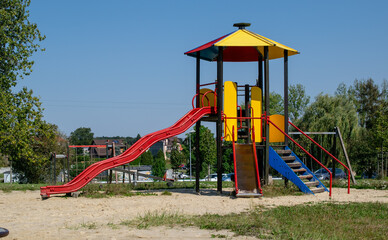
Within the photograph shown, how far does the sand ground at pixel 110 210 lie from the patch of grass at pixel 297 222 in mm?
453

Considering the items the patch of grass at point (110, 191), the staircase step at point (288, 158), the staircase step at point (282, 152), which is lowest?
the patch of grass at point (110, 191)

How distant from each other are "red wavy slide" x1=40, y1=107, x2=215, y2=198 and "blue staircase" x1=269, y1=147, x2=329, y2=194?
7.95 ft

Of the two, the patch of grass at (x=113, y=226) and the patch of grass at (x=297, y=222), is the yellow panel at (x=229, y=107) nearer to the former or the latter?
the patch of grass at (x=297, y=222)

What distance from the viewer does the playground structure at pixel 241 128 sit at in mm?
14023

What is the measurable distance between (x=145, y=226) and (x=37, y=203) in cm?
525

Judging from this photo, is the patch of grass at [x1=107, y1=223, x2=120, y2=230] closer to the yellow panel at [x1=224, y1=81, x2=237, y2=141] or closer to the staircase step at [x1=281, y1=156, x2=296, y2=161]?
the yellow panel at [x1=224, y1=81, x2=237, y2=141]

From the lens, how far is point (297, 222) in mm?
9180

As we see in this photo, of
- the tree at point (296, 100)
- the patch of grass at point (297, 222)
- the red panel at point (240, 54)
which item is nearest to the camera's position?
the patch of grass at point (297, 222)

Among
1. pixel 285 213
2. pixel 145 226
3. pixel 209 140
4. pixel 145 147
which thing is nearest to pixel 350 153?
pixel 209 140

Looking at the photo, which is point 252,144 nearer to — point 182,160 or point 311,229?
point 311,229

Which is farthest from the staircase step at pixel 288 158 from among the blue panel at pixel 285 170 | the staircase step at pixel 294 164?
the blue panel at pixel 285 170

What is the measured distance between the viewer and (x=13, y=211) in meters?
11.5

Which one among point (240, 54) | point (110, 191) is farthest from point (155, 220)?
point (240, 54)

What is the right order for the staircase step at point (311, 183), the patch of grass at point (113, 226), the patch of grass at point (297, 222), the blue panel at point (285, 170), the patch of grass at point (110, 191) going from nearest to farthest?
the patch of grass at point (297, 222) < the patch of grass at point (113, 226) < the patch of grass at point (110, 191) < the blue panel at point (285, 170) < the staircase step at point (311, 183)
